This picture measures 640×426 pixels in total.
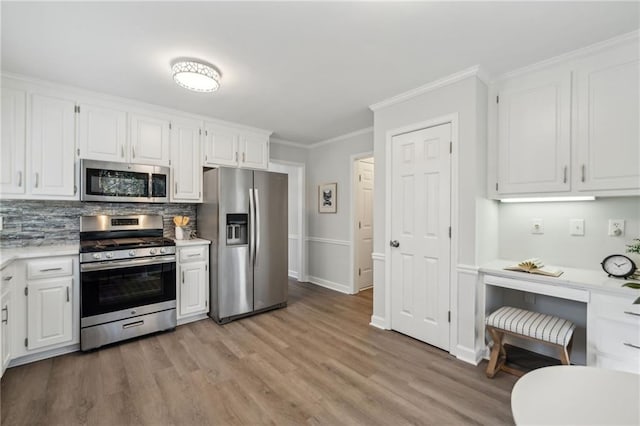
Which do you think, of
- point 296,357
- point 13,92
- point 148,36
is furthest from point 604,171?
point 13,92

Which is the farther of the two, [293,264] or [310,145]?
[293,264]

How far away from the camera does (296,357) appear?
2510 millimetres

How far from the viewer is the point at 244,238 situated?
3.48m

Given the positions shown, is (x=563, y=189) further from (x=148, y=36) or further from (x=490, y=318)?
(x=148, y=36)

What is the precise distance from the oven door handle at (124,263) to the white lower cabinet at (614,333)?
3607 millimetres

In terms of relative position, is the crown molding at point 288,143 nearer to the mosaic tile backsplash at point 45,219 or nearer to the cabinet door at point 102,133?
the cabinet door at point 102,133

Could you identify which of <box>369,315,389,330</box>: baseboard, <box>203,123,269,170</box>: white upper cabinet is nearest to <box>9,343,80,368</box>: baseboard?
<box>203,123,269,170</box>: white upper cabinet

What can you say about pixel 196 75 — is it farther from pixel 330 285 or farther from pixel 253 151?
pixel 330 285

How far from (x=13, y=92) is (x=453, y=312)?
4.36 metres

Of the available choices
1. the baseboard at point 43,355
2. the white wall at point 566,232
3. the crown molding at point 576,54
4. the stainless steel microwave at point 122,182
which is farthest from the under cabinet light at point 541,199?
the baseboard at point 43,355

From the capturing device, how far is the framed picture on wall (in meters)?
4.70

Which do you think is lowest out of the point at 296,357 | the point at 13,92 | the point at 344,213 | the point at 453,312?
the point at 296,357

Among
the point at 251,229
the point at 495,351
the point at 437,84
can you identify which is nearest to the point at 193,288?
the point at 251,229

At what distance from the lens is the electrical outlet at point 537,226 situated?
2.49 meters
